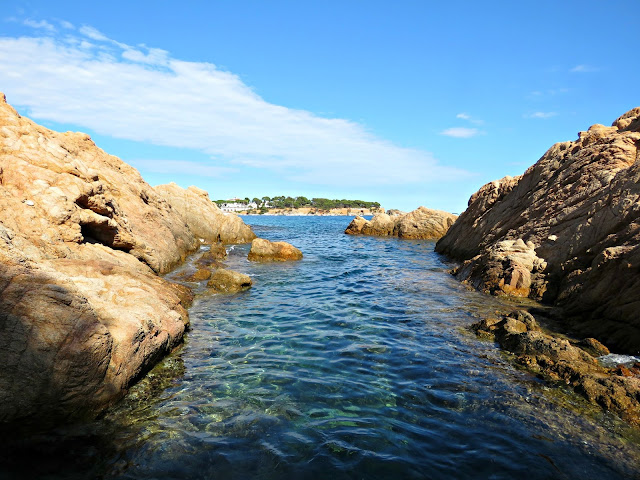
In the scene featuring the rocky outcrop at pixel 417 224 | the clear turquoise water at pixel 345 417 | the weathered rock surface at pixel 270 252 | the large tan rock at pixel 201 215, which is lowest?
the clear turquoise water at pixel 345 417

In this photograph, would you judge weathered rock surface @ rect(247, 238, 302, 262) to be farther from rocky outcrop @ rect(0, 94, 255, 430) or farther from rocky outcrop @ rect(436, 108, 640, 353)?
rocky outcrop @ rect(436, 108, 640, 353)

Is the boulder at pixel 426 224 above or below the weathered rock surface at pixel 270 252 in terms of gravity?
above

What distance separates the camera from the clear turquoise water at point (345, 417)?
4.65 meters

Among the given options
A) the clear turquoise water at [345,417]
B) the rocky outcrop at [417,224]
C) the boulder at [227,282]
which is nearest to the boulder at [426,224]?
the rocky outcrop at [417,224]

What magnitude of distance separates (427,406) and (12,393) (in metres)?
6.04

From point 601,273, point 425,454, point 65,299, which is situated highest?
point 601,273

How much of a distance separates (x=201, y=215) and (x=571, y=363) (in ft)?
87.3

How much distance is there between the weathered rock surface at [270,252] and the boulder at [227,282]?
27.3ft

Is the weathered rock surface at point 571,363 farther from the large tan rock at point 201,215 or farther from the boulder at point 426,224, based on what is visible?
the boulder at point 426,224

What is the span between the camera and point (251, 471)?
451 cm

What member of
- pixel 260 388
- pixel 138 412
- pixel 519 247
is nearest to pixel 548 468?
pixel 260 388

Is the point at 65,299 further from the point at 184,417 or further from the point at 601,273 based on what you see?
the point at 601,273

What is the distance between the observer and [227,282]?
14.5 meters

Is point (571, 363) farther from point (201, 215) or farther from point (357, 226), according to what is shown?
point (357, 226)
